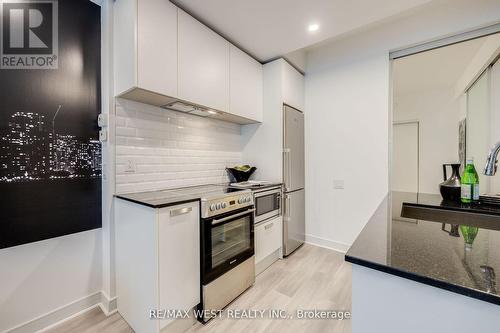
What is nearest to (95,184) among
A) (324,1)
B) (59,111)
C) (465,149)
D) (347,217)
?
(59,111)

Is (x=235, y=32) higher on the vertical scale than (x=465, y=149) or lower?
higher

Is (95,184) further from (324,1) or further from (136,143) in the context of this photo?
(324,1)

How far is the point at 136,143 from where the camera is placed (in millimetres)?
1844

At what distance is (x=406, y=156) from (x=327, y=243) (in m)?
2.94

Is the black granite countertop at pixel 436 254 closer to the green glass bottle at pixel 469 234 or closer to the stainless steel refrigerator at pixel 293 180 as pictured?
the green glass bottle at pixel 469 234

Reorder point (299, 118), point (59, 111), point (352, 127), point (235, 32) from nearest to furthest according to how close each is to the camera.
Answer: point (59, 111)
point (235, 32)
point (352, 127)
point (299, 118)

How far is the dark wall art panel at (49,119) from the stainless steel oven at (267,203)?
1.40m

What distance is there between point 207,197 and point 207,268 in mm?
530

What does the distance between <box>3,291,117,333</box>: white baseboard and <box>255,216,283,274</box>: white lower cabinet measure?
132 cm

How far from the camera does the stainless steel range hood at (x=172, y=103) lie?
66.0 inches

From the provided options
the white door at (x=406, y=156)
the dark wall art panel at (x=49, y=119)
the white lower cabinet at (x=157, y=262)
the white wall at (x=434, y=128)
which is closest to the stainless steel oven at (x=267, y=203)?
the white lower cabinet at (x=157, y=262)

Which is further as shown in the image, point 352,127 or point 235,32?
point 352,127

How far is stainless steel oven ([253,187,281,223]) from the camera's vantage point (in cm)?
218

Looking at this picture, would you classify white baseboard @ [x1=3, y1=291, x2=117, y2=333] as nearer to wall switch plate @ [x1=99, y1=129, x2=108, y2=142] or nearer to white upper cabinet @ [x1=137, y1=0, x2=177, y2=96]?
wall switch plate @ [x1=99, y1=129, x2=108, y2=142]
